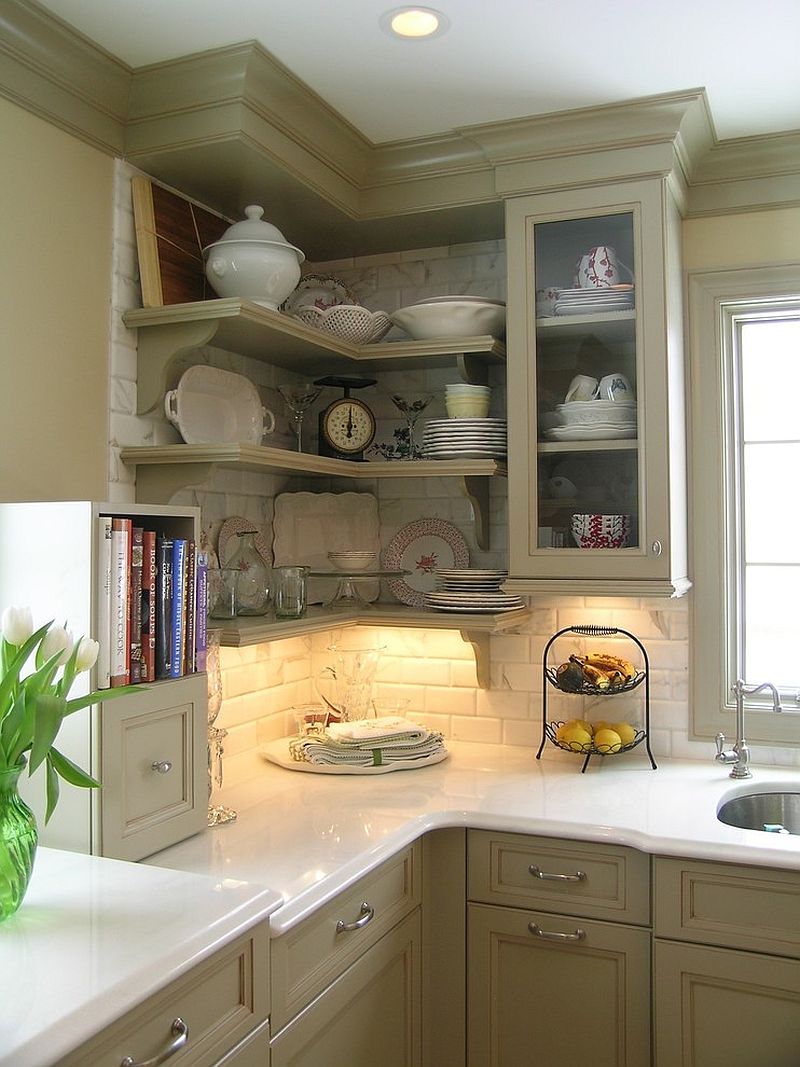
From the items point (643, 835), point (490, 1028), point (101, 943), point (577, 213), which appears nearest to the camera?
point (101, 943)

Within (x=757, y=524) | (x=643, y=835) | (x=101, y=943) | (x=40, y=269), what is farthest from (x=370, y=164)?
(x=101, y=943)

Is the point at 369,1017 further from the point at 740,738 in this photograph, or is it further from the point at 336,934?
the point at 740,738

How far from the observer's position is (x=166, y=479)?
7.18ft

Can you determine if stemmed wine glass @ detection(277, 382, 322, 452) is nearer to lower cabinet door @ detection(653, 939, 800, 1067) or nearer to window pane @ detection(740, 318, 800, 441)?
window pane @ detection(740, 318, 800, 441)

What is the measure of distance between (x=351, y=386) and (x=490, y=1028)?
163 centimetres

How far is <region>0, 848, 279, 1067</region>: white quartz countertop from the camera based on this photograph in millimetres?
1110

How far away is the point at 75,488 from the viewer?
204cm

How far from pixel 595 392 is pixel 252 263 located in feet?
2.87

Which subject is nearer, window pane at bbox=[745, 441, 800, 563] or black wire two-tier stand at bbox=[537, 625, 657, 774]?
black wire two-tier stand at bbox=[537, 625, 657, 774]

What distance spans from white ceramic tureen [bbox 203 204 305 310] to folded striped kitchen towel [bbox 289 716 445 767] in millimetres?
1081

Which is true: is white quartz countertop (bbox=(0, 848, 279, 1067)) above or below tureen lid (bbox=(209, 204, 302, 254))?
below

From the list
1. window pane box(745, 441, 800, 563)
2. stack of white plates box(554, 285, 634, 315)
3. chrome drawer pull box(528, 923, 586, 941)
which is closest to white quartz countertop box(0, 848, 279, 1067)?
chrome drawer pull box(528, 923, 586, 941)

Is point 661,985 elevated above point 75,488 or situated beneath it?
situated beneath

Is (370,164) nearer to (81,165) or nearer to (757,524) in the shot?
(81,165)
